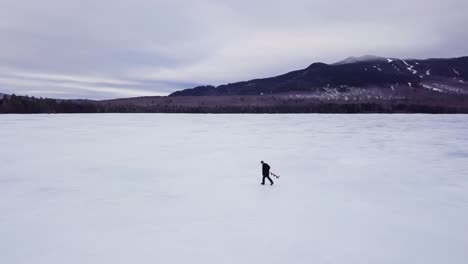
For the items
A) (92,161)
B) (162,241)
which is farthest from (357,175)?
(92,161)

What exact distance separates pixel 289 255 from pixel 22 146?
716 inches

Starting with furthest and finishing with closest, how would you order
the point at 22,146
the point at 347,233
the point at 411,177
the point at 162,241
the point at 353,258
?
the point at 22,146
the point at 411,177
the point at 347,233
the point at 162,241
the point at 353,258

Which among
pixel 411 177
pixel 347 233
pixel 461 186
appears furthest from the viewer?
pixel 411 177

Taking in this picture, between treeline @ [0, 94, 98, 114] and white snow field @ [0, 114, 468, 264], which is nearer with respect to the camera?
white snow field @ [0, 114, 468, 264]

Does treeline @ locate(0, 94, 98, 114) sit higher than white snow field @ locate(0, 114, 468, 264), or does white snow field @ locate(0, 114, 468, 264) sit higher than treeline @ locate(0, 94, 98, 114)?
treeline @ locate(0, 94, 98, 114)

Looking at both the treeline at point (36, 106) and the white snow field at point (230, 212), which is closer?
the white snow field at point (230, 212)

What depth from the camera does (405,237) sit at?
6.01 m

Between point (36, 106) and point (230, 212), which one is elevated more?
point (36, 106)

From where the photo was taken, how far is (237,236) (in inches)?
237

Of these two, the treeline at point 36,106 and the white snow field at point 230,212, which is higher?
the treeline at point 36,106

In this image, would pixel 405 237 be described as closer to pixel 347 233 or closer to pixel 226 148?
pixel 347 233

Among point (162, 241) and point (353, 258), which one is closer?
point (353, 258)

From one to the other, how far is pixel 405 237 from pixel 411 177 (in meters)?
5.76

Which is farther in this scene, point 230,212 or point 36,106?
point 36,106
